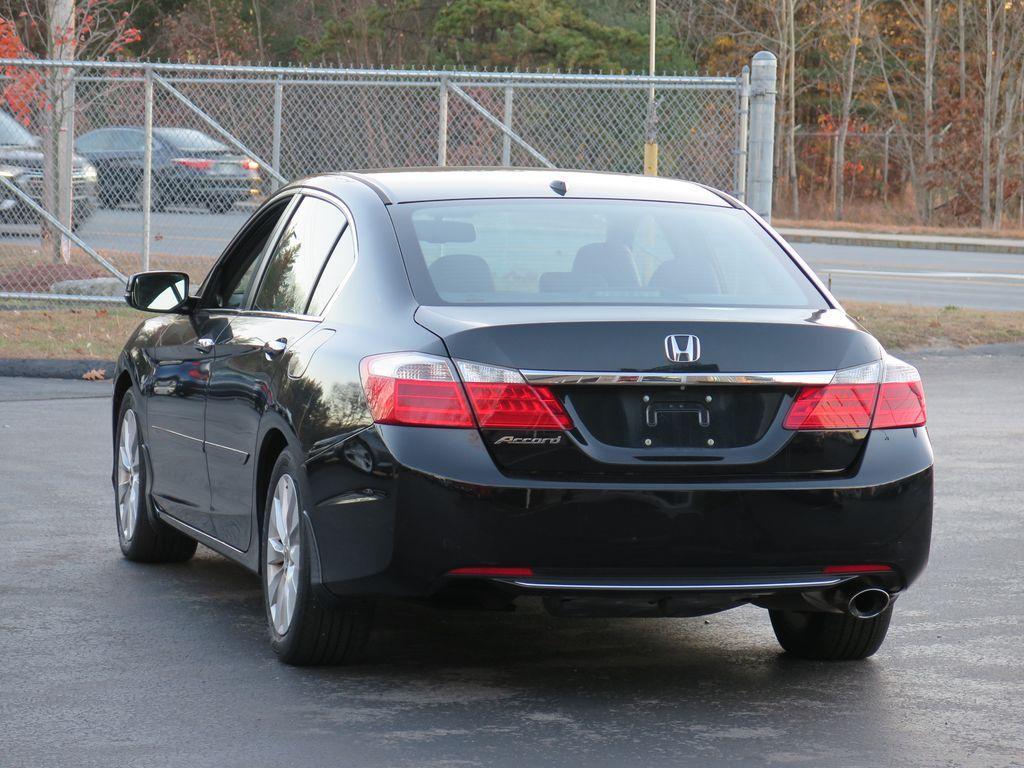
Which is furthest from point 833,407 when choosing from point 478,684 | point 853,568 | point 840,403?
point 478,684

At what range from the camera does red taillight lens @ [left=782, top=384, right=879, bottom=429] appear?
17.5 ft

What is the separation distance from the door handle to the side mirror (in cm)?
107

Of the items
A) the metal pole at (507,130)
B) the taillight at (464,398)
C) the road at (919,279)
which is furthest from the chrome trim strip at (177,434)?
the road at (919,279)

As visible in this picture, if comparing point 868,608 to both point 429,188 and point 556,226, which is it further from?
point 429,188

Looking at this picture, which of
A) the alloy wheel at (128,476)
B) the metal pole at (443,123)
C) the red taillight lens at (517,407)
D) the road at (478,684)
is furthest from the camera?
the metal pole at (443,123)

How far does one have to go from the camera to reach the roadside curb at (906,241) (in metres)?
37.3

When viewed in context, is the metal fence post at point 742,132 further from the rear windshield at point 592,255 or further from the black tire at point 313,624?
the black tire at point 313,624

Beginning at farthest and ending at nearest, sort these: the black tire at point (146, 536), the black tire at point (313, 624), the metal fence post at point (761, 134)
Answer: the metal fence post at point (761, 134), the black tire at point (146, 536), the black tire at point (313, 624)

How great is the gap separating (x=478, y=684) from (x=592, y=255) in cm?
140

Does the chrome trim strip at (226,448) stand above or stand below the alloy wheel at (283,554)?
above

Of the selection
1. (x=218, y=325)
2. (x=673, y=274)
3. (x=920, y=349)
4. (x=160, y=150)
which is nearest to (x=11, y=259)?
(x=160, y=150)

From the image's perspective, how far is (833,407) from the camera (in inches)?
212

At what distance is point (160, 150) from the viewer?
2328 centimetres

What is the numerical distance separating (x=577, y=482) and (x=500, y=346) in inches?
17.1
